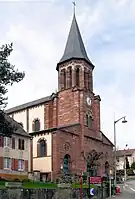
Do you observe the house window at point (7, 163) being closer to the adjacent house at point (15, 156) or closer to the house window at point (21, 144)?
the adjacent house at point (15, 156)

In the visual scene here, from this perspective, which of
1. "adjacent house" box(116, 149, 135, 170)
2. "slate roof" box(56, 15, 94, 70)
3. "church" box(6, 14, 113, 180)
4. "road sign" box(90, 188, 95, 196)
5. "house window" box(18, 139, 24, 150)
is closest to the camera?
"road sign" box(90, 188, 95, 196)

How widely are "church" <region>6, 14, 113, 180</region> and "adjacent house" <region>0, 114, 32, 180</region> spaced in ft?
24.3

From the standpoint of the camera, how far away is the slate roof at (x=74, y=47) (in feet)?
274

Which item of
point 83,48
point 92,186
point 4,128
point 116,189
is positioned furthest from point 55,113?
point 4,128

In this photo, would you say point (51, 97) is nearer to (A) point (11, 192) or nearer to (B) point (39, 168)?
(B) point (39, 168)

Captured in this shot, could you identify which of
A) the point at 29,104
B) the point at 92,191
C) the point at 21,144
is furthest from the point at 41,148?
the point at 92,191

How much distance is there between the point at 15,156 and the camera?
60500 mm

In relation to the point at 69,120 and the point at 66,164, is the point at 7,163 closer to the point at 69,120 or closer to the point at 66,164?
the point at 66,164

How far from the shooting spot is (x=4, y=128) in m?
28.7

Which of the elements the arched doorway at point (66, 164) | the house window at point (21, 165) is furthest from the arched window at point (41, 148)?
the house window at point (21, 165)

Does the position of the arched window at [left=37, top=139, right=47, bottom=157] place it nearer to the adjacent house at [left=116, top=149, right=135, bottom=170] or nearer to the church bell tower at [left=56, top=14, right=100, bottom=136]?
the church bell tower at [left=56, top=14, right=100, bottom=136]

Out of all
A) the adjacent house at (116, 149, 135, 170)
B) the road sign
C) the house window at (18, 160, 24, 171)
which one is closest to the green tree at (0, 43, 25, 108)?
the road sign

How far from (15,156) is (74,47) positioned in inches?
1258

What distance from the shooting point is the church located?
71.4 metres
